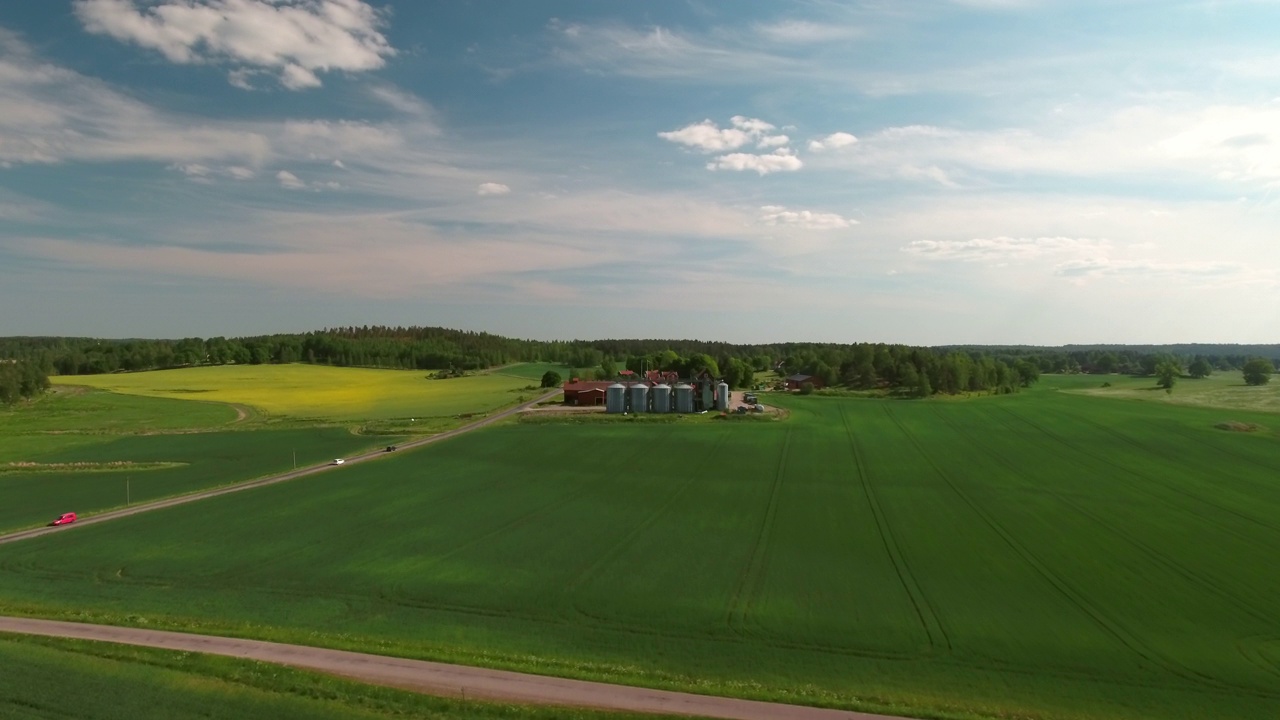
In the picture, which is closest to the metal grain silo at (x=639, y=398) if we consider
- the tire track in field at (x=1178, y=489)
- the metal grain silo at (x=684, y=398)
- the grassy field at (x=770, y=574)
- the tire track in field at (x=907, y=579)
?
the metal grain silo at (x=684, y=398)

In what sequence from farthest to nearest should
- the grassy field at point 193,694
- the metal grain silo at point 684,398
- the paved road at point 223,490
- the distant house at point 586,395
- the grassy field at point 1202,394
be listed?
the distant house at point 586,395 → the metal grain silo at point 684,398 → the grassy field at point 1202,394 → the paved road at point 223,490 → the grassy field at point 193,694

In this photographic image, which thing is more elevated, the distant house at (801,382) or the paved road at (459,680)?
the distant house at (801,382)

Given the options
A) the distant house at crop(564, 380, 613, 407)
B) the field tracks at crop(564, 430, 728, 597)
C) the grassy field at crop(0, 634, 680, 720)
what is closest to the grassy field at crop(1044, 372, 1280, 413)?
the field tracks at crop(564, 430, 728, 597)

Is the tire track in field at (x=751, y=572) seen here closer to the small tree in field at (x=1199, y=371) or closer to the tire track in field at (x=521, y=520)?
the tire track in field at (x=521, y=520)

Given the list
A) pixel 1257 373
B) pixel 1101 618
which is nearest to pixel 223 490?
pixel 1101 618

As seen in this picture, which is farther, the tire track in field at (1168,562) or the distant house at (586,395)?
the distant house at (586,395)

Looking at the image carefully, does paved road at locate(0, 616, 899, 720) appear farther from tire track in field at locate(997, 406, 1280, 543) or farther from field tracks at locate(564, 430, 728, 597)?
tire track in field at locate(997, 406, 1280, 543)
